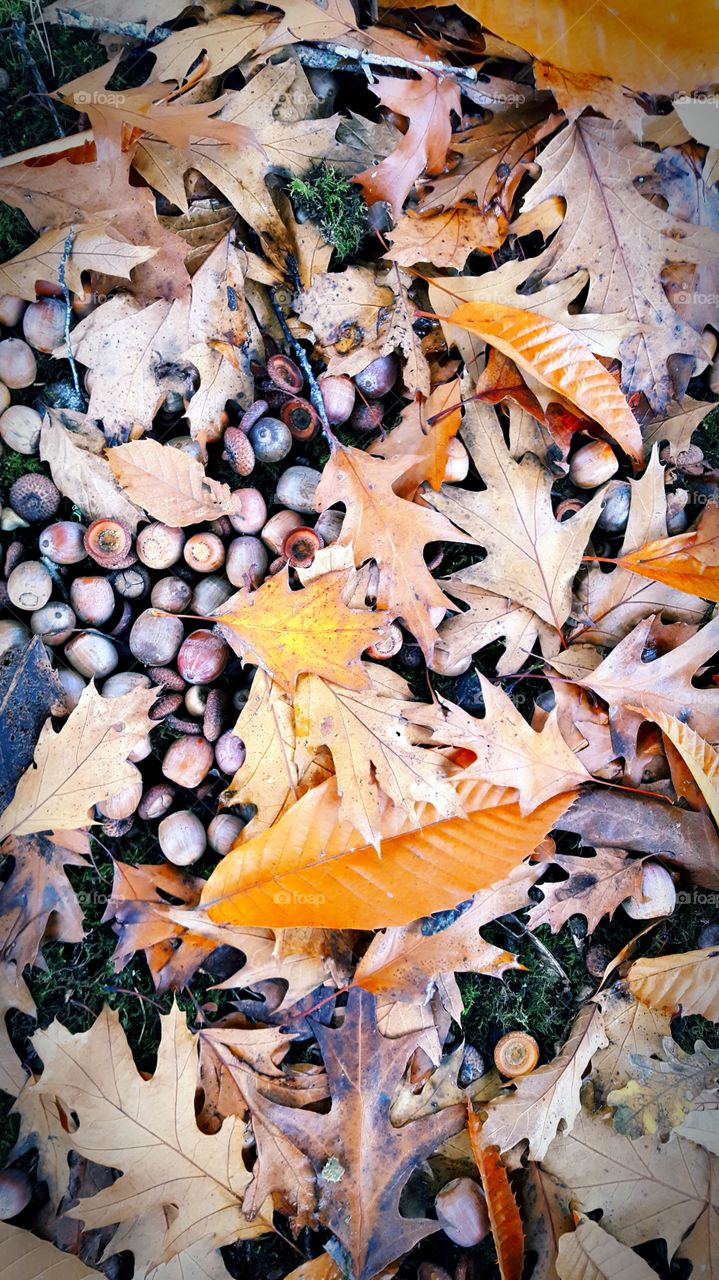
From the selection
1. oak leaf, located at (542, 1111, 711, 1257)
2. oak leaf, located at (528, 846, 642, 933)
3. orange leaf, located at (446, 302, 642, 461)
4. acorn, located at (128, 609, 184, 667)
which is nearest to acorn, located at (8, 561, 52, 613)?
acorn, located at (128, 609, 184, 667)

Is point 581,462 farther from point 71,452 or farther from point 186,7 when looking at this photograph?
point 186,7

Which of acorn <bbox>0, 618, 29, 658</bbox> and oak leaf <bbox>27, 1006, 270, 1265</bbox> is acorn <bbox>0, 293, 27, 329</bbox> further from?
oak leaf <bbox>27, 1006, 270, 1265</bbox>

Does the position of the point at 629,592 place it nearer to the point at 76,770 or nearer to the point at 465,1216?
the point at 76,770

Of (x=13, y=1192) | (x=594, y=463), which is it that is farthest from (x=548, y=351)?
(x=13, y=1192)

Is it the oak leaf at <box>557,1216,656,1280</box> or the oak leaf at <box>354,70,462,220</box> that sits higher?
the oak leaf at <box>354,70,462,220</box>

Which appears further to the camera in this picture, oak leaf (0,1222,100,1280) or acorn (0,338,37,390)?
acorn (0,338,37,390)

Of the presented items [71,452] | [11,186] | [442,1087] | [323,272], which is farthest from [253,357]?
[442,1087]
